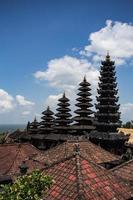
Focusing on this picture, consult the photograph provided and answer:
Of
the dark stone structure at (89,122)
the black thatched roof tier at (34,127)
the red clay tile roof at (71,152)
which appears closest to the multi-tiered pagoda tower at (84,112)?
the dark stone structure at (89,122)

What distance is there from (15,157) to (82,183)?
17.9 metres

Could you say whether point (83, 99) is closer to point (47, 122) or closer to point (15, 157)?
point (47, 122)

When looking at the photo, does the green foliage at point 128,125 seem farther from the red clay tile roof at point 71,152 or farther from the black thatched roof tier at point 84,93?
the red clay tile roof at point 71,152

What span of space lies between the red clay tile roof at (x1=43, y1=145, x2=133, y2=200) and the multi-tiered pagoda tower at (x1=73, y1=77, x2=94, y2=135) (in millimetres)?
37812

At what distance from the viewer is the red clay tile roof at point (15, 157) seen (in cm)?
3225

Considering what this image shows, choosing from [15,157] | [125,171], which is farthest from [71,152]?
[125,171]

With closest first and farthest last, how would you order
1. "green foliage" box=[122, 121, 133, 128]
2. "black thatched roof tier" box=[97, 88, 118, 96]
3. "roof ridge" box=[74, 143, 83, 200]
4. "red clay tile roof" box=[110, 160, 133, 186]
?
"roof ridge" box=[74, 143, 83, 200] → "red clay tile roof" box=[110, 160, 133, 186] → "black thatched roof tier" box=[97, 88, 118, 96] → "green foliage" box=[122, 121, 133, 128]

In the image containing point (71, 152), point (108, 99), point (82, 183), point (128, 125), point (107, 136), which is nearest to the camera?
point (82, 183)

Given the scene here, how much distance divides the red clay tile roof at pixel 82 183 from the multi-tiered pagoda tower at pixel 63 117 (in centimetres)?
4209

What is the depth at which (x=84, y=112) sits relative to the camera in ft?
207

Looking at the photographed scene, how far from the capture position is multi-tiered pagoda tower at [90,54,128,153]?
52.6m

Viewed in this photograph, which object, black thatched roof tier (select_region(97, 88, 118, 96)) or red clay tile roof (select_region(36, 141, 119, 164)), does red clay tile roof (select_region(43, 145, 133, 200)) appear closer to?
red clay tile roof (select_region(36, 141, 119, 164))

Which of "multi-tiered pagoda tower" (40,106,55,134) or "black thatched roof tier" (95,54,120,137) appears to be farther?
"multi-tiered pagoda tower" (40,106,55,134)

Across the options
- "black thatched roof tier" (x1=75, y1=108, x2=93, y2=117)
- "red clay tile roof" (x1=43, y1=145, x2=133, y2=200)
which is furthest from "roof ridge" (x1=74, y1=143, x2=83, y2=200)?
"black thatched roof tier" (x1=75, y1=108, x2=93, y2=117)
